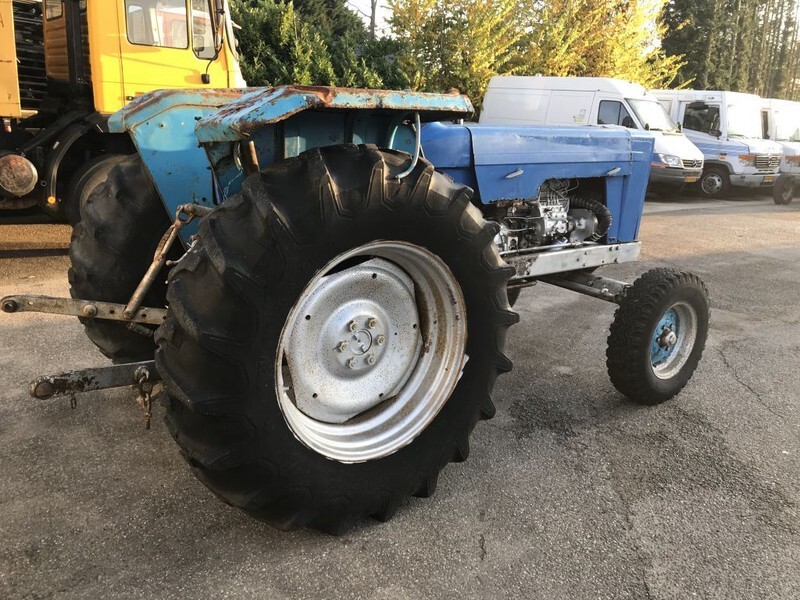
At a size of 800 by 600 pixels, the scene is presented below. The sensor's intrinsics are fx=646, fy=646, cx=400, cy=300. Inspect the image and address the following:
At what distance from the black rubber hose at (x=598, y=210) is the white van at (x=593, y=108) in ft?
29.5

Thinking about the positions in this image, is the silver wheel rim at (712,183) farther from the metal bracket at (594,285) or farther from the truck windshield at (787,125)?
the metal bracket at (594,285)

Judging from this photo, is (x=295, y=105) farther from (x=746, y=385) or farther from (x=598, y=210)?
(x=746, y=385)

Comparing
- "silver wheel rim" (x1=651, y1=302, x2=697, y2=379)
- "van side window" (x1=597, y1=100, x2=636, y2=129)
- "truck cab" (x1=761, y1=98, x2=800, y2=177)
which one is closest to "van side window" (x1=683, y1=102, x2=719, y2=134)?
"truck cab" (x1=761, y1=98, x2=800, y2=177)

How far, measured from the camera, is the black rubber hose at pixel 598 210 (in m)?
4.04

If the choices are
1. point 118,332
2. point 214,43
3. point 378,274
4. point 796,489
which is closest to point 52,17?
point 214,43

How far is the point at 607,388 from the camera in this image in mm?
3959

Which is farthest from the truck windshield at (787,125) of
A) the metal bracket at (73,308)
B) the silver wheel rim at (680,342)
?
the metal bracket at (73,308)

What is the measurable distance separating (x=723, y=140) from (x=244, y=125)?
16554 mm

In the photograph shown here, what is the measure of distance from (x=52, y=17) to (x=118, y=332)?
571 centimetres

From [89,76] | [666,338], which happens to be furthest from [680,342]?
[89,76]

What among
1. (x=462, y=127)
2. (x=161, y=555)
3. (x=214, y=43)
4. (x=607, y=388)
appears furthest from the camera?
(x=214, y=43)

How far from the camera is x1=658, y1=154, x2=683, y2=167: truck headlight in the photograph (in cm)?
1391

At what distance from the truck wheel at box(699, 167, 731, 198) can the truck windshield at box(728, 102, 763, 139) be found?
95 centimetres

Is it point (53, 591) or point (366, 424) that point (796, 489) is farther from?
point (53, 591)
